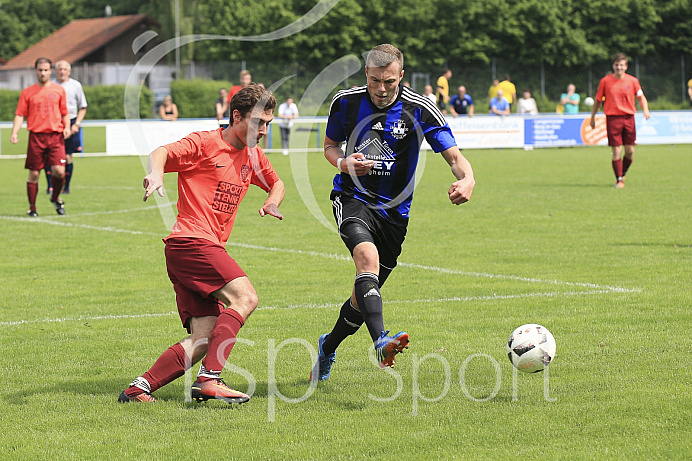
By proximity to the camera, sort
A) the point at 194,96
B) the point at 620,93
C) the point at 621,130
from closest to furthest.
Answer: the point at 620,93 < the point at 621,130 < the point at 194,96

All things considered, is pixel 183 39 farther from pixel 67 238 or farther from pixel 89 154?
pixel 67 238

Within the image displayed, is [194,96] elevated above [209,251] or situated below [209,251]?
above

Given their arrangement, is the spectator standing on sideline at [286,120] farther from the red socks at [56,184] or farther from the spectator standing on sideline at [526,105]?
the red socks at [56,184]

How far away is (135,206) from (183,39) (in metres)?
47.9

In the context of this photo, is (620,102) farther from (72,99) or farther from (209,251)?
(209,251)

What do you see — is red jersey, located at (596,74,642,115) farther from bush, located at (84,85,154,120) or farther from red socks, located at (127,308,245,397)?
bush, located at (84,85,154,120)

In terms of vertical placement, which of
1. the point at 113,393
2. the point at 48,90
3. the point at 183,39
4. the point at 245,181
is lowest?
the point at 113,393

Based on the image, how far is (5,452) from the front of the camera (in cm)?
435

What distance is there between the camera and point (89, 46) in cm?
7044

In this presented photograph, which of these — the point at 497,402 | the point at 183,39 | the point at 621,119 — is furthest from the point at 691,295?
the point at 183,39

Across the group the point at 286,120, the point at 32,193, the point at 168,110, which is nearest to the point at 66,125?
the point at 32,193

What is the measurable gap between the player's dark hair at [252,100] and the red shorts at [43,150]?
975 cm

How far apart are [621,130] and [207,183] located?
1308 centimetres

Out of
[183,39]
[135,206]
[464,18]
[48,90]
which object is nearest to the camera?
[48,90]
